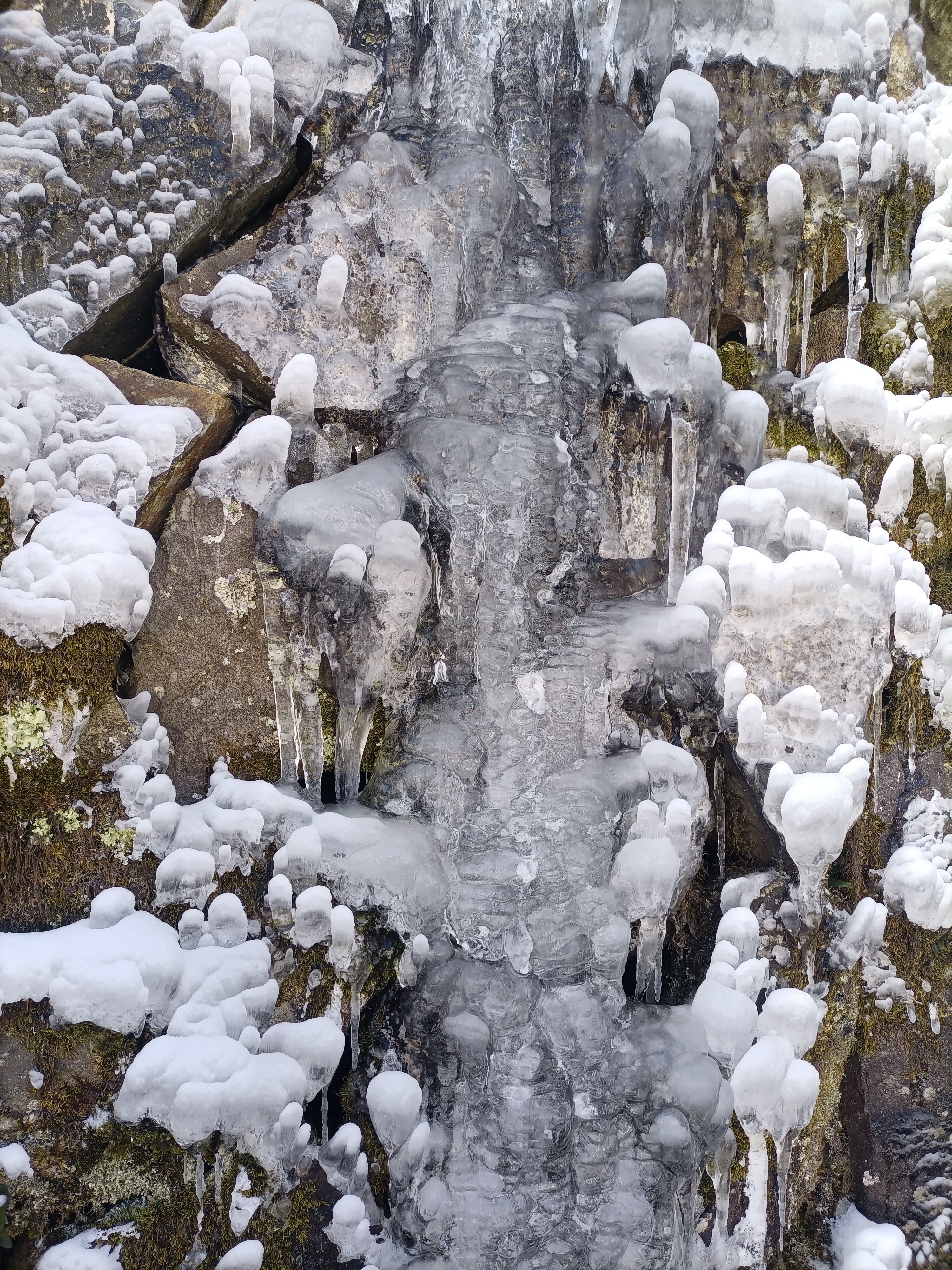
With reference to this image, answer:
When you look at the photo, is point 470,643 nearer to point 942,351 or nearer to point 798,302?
point 798,302

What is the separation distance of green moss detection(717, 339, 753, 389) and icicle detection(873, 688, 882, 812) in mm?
1563

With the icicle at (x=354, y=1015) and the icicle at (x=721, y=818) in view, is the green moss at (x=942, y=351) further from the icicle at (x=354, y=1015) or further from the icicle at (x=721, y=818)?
the icicle at (x=354, y=1015)

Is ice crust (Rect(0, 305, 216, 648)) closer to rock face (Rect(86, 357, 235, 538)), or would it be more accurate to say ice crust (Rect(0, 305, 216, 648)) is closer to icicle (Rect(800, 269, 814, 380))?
rock face (Rect(86, 357, 235, 538))

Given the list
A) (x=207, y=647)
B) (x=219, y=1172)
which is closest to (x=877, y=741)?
(x=207, y=647)

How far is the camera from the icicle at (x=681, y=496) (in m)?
3.79

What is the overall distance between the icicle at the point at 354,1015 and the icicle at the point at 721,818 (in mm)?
1566

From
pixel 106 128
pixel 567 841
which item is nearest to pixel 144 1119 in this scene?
pixel 567 841

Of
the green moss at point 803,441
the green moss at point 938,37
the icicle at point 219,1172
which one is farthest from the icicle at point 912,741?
the icicle at point 219,1172

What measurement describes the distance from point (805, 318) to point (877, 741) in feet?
6.39

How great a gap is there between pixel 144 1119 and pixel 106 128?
3526 millimetres

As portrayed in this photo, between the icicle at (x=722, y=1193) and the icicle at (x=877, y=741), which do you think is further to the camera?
the icicle at (x=877, y=741)

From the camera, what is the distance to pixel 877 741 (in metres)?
3.85

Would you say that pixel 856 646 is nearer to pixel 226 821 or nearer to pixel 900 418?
pixel 900 418

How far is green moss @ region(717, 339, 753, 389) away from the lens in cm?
439
